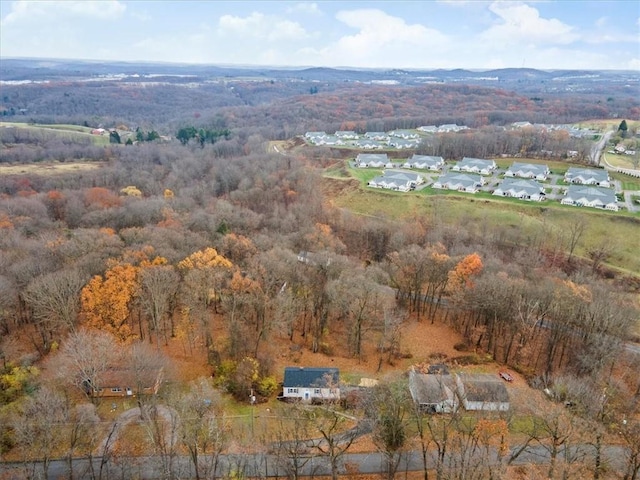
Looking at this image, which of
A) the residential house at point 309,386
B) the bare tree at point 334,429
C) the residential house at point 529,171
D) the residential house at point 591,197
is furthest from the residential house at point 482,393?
the residential house at point 529,171

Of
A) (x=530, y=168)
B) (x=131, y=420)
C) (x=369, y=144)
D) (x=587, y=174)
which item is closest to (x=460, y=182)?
(x=530, y=168)

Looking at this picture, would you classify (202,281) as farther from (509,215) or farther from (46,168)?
(46,168)

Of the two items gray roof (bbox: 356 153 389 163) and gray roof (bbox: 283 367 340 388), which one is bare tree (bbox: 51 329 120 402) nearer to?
gray roof (bbox: 283 367 340 388)

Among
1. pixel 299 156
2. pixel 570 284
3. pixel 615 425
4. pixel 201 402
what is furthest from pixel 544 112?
pixel 201 402

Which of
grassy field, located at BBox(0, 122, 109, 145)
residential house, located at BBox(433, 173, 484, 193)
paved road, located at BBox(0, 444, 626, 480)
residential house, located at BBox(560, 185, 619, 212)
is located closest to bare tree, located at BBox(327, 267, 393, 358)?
paved road, located at BBox(0, 444, 626, 480)

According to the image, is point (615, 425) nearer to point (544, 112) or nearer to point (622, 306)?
point (622, 306)
